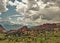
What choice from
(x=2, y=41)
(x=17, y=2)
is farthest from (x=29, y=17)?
(x=2, y=41)

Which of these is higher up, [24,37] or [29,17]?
[29,17]

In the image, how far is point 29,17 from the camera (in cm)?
445

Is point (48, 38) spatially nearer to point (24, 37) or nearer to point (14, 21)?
point (24, 37)

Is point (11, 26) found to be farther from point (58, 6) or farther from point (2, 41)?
point (58, 6)

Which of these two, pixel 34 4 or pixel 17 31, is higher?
pixel 34 4

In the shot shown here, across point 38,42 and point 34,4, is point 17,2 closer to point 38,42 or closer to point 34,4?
point 34,4

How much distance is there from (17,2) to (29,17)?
0.39 m

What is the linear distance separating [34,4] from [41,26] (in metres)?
0.47

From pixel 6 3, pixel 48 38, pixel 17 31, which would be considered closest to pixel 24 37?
pixel 17 31

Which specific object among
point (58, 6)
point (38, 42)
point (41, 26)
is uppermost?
point (58, 6)

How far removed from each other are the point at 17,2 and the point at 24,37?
727 mm

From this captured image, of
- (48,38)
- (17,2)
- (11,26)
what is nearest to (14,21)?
(11,26)

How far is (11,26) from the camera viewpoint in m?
4.42

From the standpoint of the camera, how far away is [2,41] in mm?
4367
